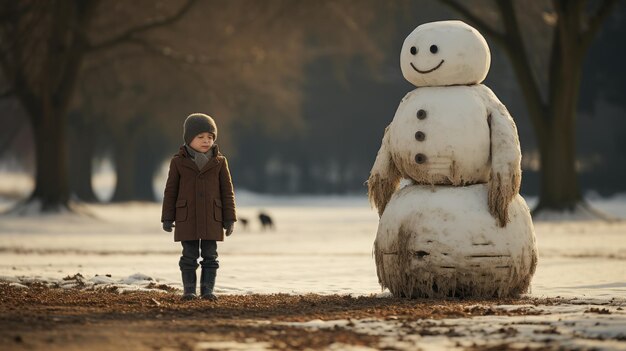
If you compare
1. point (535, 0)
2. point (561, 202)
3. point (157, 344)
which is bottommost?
point (157, 344)

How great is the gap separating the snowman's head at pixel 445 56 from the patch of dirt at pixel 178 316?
6.73 ft

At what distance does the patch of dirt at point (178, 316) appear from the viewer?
26.3ft

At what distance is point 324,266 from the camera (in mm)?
16219

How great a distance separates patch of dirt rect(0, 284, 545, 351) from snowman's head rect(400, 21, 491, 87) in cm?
205

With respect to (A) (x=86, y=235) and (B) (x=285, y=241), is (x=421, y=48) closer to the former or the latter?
(B) (x=285, y=241)

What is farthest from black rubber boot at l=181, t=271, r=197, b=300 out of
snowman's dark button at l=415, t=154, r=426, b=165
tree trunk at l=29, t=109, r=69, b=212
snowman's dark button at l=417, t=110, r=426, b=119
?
tree trunk at l=29, t=109, r=69, b=212

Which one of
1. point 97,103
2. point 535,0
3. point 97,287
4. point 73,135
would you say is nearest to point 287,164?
point 73,135

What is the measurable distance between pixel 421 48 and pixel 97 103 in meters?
32.4

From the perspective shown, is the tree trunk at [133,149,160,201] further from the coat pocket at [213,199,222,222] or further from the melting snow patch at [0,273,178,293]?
the coat pocket at [213,199,222,222]

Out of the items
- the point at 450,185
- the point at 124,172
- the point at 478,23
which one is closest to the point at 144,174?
the point at 124,172

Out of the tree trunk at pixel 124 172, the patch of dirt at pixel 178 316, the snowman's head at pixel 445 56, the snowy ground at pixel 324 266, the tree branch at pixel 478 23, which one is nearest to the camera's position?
the patch of dirt at pixel 178 316

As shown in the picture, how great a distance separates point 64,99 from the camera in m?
31.0

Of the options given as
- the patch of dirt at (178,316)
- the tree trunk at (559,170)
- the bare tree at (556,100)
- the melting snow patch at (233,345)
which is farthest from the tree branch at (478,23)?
the melting snow patch at (233,345)

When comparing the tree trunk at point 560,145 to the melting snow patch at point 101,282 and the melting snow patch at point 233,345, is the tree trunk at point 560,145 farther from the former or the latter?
the melting snow patch at point 233,345
